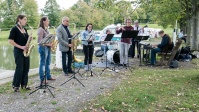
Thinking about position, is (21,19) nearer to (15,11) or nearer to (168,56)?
(168,56)

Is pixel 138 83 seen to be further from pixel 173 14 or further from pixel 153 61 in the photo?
pixel 173 14

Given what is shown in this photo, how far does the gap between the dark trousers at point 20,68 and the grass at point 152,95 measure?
78.9 inches

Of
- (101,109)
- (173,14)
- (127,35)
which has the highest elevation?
(173,14)

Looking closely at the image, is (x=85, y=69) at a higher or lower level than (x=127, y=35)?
lower

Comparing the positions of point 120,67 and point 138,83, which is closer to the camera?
point 138,83

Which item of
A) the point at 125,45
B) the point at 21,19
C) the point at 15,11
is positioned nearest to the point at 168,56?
the point at 125,45

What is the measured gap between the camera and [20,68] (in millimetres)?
6371

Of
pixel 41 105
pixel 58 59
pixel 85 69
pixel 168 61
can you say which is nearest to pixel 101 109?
pixel 41 105

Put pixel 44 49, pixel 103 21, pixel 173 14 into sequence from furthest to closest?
pixel 103 21, pixel 173 14, pixel 44 49

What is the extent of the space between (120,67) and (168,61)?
2.08 meters

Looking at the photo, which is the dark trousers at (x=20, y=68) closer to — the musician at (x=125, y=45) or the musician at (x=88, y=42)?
the musician at (x=88, y=42)

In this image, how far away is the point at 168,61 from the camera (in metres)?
10.8

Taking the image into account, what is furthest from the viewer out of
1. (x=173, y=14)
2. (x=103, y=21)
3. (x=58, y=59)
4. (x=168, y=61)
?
(x=103, y=21)

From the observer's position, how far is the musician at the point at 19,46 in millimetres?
6148
